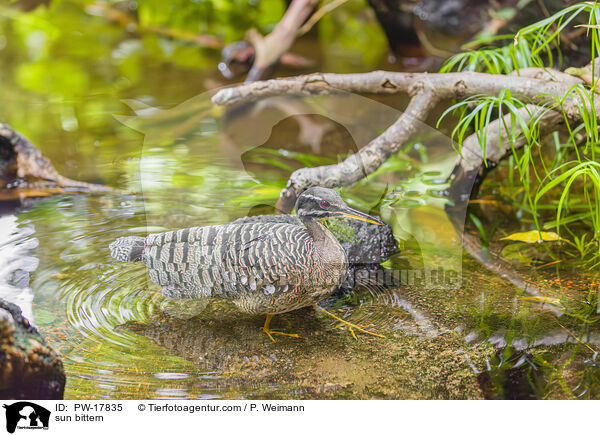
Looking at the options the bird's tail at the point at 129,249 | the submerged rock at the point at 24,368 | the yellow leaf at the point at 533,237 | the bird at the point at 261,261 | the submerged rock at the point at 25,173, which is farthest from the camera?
the submerged rock at the point at 25,173

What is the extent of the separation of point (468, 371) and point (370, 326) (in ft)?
1.00

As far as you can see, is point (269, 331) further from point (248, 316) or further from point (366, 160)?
point (366, 160)

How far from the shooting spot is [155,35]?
11.5ft

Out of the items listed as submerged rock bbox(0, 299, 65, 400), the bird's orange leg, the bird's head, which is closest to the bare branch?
the bird's head

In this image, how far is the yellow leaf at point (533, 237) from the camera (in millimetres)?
2072

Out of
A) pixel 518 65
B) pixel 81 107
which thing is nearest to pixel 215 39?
pixel 81 107

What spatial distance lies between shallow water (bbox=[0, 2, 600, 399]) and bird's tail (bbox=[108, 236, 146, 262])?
0.25 ft

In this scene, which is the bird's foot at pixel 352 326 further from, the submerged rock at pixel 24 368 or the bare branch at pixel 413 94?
the submerged rock at pixel 24 368

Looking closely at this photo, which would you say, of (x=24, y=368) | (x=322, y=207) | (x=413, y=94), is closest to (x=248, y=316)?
(x=322, y=207)
